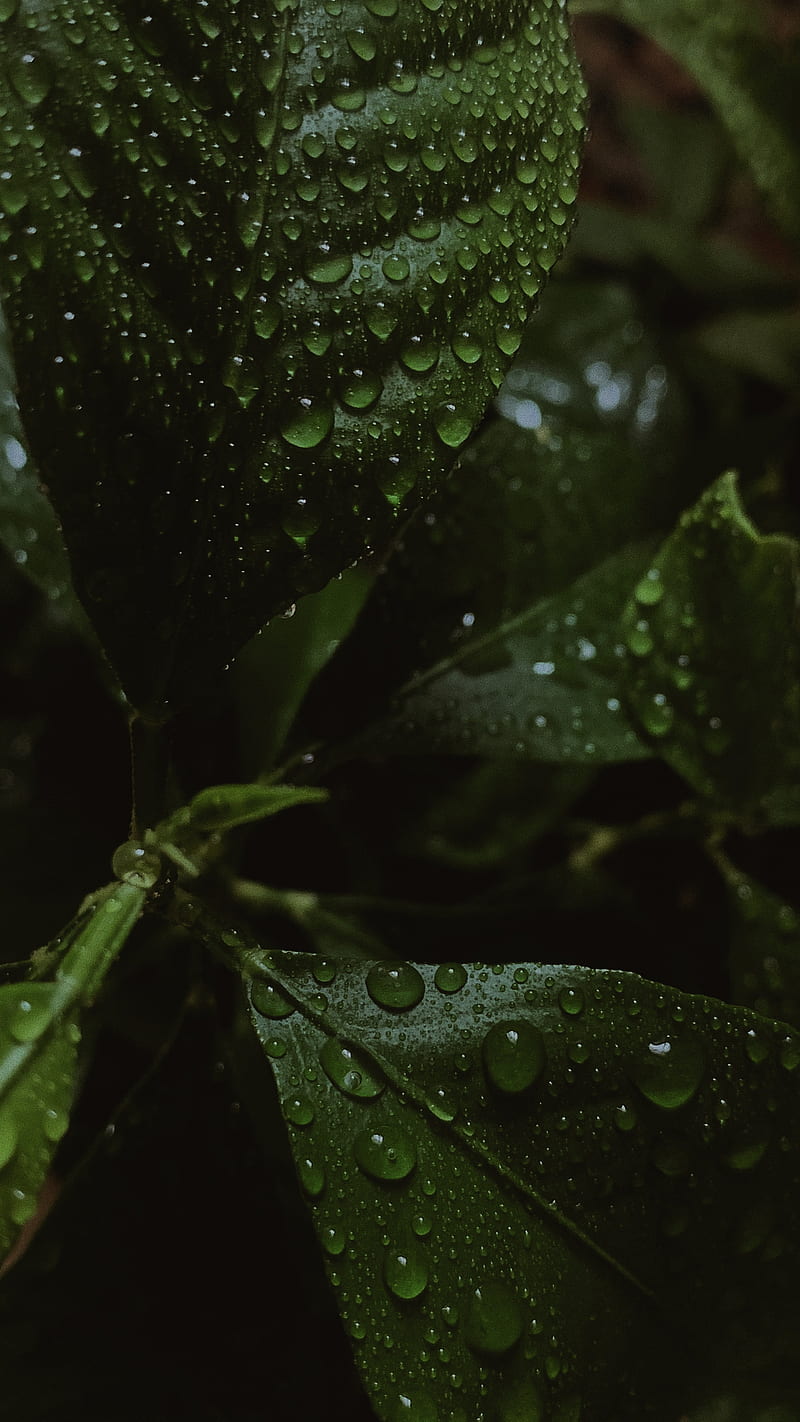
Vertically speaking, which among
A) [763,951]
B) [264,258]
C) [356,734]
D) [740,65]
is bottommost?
[763,951]

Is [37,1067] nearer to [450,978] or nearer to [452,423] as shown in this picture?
[450,978]

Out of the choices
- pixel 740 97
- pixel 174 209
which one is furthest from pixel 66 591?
pixel 740 97

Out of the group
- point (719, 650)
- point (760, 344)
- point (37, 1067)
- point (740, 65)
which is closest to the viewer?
point (37, 1067)

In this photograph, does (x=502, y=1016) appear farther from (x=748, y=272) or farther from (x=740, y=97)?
(x=748, y=272)

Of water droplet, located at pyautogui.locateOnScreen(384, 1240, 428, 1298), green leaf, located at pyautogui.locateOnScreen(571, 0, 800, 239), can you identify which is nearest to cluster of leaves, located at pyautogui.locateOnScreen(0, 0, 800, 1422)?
water droplet, located at pyautogui.locateOnScreen(384, 1240, 428, 1298)

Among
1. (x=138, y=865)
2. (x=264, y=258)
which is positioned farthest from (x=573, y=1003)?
(x=264, y=258)

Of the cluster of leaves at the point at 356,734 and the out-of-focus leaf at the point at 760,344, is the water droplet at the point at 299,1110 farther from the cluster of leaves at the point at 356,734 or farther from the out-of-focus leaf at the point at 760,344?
the out-of-focus leaf at the point at 760,344

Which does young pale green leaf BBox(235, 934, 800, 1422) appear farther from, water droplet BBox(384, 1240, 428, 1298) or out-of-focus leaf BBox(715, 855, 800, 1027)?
out-of-focus leaf BBox(715, 855, 800, 1027)
